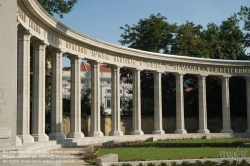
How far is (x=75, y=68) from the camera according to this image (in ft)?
241

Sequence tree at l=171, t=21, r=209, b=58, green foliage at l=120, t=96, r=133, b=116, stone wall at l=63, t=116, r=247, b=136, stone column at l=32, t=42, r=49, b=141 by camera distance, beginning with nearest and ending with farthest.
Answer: stone column at l=32, t=42, r=49, b=141 → stone wall at l=63, t=116, r=247, b=136 → tree at l=171, t=21, r=209, b=58 → green foliage at l=120, t=96, r=133, b=116

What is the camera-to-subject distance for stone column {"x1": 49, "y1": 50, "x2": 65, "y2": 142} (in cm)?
6619

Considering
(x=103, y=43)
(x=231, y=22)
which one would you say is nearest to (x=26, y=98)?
(x=103, y=43)

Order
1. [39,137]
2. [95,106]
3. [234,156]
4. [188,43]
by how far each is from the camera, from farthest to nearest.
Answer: [188,43], [95,106], [39,137], [234,156]

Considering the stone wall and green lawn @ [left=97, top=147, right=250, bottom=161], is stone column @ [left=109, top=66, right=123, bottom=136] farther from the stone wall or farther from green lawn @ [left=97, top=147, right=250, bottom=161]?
green lawn @ [left=97, top=147, right=250, bottom=161]

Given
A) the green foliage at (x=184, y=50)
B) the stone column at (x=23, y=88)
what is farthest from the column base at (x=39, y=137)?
the green foliage at (x=184, y=50)

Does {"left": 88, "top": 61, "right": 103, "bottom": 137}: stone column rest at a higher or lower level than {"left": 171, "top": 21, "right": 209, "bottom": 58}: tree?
lower

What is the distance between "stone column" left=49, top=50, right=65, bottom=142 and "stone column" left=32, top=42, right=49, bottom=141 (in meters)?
5.80

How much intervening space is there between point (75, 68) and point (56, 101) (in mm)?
9070

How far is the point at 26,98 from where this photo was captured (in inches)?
2153

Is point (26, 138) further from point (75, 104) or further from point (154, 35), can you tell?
point (154, 35)

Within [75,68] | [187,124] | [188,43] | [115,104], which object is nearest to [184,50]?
[188,43]

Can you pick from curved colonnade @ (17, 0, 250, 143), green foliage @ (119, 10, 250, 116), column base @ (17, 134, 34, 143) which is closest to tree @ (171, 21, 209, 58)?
green foliage @ (119, 10, 250, 116)

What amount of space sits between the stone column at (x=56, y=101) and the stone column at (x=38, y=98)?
5799 mm
